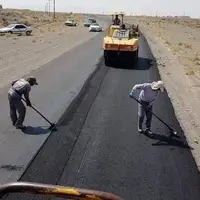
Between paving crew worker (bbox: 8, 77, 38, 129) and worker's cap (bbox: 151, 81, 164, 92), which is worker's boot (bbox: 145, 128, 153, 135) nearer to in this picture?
worker's cap (bbox: 151, 81, 164, 92)

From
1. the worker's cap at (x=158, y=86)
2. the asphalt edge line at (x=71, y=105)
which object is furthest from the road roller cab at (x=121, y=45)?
the worker's cap at (x=158, y=86)

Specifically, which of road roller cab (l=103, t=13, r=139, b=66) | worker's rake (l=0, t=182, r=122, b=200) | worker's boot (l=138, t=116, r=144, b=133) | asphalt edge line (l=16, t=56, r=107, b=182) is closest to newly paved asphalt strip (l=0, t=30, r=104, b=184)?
asphalt edge line (l=16, t=56, r=107, b=182)

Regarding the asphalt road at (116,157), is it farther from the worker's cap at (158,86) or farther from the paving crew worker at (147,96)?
the worker's cap at (158,86)

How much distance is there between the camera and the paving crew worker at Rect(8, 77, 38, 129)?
10367 mm

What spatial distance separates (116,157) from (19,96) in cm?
329

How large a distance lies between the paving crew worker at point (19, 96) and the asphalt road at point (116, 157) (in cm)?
109

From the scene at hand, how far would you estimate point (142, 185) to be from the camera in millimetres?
7543

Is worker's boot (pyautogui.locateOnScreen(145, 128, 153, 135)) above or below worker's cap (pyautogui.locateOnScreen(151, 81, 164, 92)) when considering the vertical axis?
below

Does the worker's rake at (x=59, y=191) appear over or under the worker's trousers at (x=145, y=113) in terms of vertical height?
over

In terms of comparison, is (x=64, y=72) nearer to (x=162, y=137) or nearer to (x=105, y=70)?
(x=105, y=70)

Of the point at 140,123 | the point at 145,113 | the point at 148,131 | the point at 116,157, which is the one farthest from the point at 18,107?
the point at 148,131

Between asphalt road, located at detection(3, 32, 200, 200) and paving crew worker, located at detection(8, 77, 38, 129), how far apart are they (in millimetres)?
1090

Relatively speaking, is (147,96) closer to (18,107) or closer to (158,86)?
(158,86)

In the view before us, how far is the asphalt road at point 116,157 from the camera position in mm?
7500
